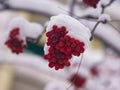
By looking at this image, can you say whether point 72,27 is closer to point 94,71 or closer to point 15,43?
point 15,43

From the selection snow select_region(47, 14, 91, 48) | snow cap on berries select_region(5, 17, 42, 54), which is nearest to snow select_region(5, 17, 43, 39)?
snow cap on berries select_region(5, 17, 42, 54)

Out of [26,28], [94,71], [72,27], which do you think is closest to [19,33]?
[26,28]

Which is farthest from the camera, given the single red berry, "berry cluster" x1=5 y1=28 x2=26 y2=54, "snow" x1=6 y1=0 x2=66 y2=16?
the single red berry

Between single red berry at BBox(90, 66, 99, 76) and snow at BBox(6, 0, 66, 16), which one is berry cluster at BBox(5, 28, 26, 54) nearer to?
snow at BBox(6, 0, 66, 16)

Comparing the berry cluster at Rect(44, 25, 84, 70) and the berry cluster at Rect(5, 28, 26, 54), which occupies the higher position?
the berry cluster at Rect(5, 28, 26, 54)

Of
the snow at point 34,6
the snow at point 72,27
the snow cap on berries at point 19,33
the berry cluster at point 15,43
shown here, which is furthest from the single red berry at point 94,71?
the snow at point 72,27

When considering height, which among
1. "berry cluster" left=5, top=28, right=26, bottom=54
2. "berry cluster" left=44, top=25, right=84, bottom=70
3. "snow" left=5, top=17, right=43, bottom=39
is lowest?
"berry cluster" left=44, top=25, right=84, bottom=70

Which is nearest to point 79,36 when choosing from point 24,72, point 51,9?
point 51,9
